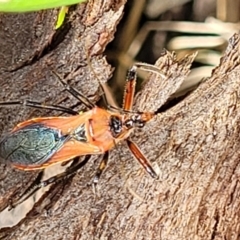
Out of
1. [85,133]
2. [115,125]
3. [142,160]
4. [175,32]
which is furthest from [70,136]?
[175,32]

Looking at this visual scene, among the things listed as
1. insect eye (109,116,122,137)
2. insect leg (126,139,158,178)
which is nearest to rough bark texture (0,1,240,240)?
insect leg (126,139,158,178)

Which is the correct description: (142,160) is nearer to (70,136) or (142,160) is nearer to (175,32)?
(70,136)

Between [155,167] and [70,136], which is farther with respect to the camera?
[70,136]

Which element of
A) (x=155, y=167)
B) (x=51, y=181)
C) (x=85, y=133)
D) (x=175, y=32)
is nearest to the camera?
(x=155, y=167)

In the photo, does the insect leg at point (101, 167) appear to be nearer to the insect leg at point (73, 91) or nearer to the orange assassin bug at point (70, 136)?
the orange assassin bug at point (70, 136)

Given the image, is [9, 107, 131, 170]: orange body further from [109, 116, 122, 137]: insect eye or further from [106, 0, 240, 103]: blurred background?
[106, 0, 240, 103]: blurred background

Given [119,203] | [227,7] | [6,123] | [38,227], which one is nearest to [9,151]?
[6,123]

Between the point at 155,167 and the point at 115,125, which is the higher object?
the point at 115,125

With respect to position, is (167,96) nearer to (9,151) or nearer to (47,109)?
(47,109)
